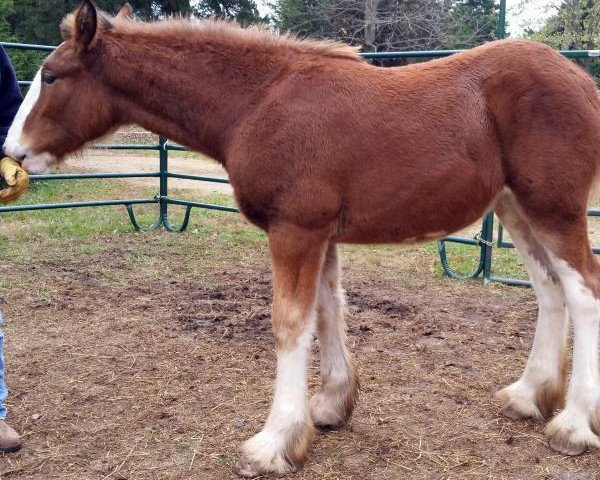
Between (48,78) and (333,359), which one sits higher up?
Answer: (48,78)

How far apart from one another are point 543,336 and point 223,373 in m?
1.89

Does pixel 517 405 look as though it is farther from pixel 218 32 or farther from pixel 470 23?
pixel 470 23

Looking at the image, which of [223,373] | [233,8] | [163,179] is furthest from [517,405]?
[233,8]

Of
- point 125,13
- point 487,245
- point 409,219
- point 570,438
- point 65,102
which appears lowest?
point 570,438

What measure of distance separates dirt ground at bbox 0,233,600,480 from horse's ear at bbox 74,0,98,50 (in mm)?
1916

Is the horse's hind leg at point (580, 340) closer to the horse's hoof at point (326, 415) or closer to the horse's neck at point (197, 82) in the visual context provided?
the horse's hoof at point (326, 415)

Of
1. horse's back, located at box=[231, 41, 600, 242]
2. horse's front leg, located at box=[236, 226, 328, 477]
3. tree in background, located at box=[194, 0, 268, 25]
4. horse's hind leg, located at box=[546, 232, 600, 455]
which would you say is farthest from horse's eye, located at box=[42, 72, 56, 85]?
tree in background, located at box=[194, 0, 268, 25]

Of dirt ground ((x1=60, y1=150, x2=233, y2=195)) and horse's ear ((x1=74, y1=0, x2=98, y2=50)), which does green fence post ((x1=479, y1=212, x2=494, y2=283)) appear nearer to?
horse's ear ((x1=74, y1=0, x2=98, y2=50))

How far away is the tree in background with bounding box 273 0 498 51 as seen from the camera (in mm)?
22172

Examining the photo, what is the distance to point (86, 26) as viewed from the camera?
2.81 metres

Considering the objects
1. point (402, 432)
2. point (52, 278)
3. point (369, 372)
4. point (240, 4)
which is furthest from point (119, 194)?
point (240, 4)

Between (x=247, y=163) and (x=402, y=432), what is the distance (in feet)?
5.18

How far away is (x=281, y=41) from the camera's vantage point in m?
2.97

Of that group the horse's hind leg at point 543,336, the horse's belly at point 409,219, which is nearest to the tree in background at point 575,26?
the horse's hind leg at point 543,336
